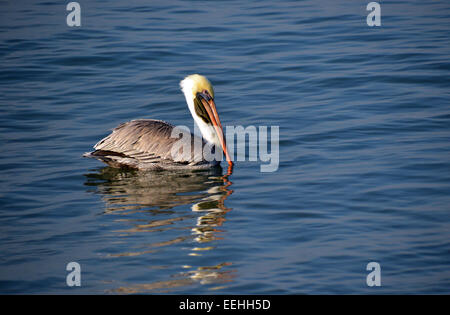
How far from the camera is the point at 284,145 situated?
8188mm

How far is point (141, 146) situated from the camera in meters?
7.74

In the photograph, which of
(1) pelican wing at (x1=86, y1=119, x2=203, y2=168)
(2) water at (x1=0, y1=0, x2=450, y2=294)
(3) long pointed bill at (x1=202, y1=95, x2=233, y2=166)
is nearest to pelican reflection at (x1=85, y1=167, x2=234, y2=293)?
(2) water at (x1=0, y1=0, x2=450, y2=294)

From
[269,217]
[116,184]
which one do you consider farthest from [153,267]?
[116,184]

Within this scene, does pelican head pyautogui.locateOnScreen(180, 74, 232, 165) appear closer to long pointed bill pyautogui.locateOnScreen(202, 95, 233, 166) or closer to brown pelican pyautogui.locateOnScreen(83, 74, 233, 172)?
long pointed bill pyautogui.locateOnScreen(202, 95, 233, 166)

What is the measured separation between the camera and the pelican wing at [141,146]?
7.67 meters

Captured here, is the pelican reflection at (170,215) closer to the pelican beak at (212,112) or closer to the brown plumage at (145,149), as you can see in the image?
the brown plumage at (145,149)

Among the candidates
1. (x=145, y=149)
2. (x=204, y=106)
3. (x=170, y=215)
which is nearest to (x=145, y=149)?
(x=145, y=149)

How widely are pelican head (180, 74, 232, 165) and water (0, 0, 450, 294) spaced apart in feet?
2.22

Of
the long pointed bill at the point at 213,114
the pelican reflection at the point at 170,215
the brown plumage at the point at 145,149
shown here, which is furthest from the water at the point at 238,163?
the long pointed bill at the point at 213,114

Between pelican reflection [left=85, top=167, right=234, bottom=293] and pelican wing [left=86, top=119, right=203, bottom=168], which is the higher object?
pelican wing [left=86, top=119, right=203, bottom=168]

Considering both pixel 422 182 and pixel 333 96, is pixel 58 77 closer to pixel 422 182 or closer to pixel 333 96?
pixel 333 96

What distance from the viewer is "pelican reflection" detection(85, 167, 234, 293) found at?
5258 mm

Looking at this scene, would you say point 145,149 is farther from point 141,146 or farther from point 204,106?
point 204,106

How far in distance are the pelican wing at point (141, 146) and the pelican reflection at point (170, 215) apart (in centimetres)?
14
